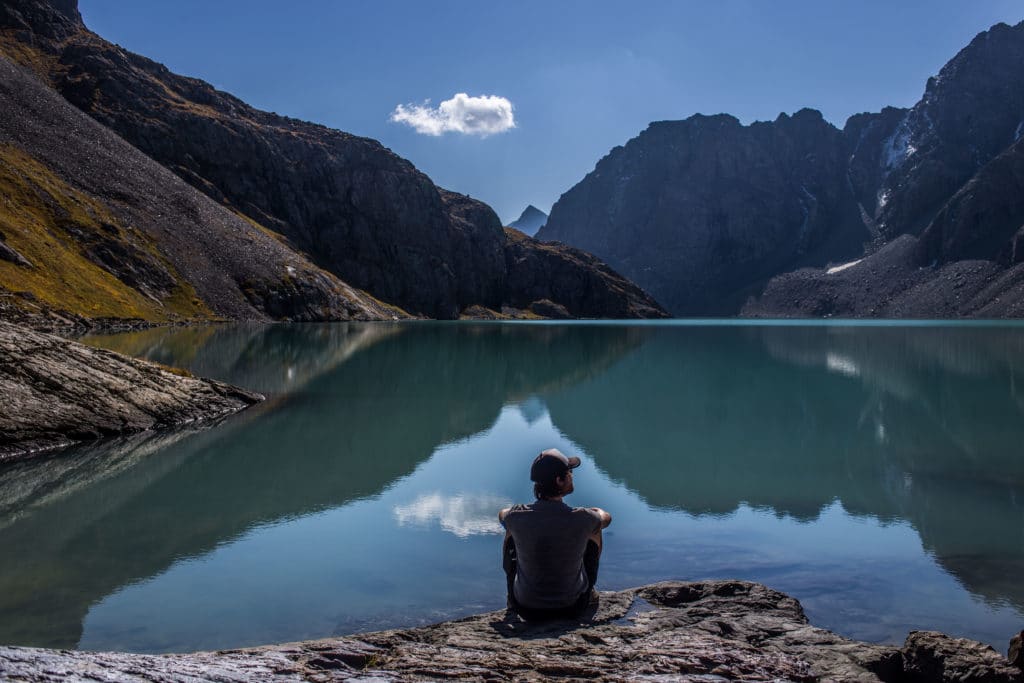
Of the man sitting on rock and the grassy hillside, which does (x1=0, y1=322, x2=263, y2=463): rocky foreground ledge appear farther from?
the grassy hillside

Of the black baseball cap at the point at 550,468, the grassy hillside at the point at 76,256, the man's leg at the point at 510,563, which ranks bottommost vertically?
the man's leg at the point at 510,563

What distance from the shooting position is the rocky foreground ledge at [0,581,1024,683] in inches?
260

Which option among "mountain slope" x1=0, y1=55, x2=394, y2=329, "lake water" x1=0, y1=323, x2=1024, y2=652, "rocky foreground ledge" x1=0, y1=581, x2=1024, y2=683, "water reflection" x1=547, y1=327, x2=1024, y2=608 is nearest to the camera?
"rocky foreground ledge" x1=0, y1=581, x2=1024, y2=683

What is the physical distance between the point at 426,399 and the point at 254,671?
34.6 meters

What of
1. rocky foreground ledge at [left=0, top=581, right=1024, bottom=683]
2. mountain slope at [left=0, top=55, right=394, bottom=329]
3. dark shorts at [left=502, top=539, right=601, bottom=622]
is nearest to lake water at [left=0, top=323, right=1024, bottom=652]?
dark shorts at [left=502, top=539, right=601, bottom=622]

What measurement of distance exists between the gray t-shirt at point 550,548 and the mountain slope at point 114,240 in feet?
256

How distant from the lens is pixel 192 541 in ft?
51.4

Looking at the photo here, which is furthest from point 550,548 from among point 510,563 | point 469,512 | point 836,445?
point 836,445

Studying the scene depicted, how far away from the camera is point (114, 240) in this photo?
115562 millimetres

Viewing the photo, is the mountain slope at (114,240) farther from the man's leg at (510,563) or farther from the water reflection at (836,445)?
the man's leg at (510,563)

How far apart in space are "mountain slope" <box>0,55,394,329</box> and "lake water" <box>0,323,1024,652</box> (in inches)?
2408

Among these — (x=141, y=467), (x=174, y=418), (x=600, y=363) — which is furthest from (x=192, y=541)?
(x=600, y=363)

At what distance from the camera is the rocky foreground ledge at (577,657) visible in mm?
6602

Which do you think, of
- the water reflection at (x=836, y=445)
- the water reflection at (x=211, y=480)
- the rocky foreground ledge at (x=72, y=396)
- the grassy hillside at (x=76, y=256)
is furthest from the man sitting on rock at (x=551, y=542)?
the grassy hillside at (x=76, y=256)
